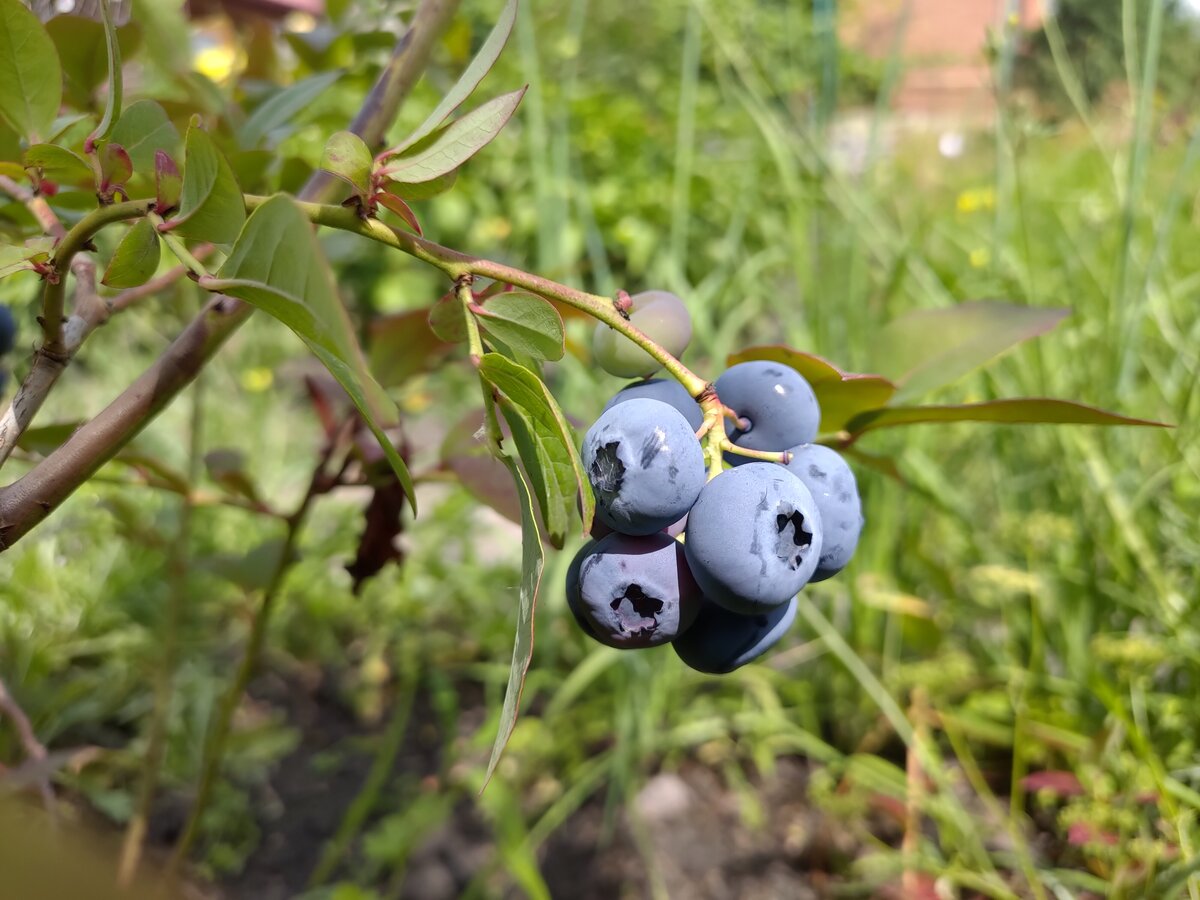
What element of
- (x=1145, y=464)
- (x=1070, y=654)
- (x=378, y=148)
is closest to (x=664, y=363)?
(x=378, y=148)

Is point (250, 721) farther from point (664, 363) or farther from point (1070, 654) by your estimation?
point (664, 363)

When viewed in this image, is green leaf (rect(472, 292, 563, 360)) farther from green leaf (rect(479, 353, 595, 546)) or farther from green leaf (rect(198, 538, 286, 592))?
green leaf (rect(198, 538, 286, 592))

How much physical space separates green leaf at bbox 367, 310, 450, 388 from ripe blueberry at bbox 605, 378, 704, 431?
267 millimetres

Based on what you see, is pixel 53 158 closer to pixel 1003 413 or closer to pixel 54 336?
pixel 54 336

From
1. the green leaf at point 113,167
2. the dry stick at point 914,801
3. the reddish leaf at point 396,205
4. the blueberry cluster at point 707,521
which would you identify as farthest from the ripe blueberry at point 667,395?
the dry stick at point 914,801

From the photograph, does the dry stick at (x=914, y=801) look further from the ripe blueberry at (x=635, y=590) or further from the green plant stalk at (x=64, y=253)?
the green plant stalk at (x=64, y=253)

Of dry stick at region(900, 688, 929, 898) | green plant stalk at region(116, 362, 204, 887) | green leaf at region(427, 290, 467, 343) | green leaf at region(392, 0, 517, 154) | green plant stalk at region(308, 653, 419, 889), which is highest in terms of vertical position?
green leaf at region(392, 0, 517, 154)

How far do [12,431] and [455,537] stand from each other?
1.40m

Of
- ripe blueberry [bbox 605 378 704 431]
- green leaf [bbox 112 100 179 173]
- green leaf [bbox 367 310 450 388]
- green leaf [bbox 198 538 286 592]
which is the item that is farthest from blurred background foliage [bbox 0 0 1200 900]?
ripe blueberry [bbox 605 378 704 431]

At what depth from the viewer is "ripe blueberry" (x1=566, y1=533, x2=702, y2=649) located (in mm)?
362

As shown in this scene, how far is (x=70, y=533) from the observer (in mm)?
1527

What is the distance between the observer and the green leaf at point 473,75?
0.34 m

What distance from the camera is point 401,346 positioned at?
0.64 meters

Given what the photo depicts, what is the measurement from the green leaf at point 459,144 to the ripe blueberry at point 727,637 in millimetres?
208
